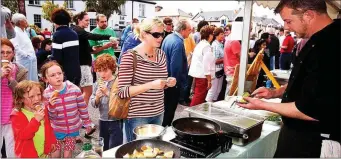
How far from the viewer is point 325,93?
4.86 ft

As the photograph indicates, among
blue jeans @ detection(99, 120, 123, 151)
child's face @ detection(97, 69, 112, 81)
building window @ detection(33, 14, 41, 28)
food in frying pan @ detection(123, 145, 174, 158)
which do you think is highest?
building window @ detection(33, 14, 41, 28)

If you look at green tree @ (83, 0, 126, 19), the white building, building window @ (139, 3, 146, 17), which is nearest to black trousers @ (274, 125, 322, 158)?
the white building

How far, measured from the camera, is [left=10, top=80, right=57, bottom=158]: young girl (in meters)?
2.06

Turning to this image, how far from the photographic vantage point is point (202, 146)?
5.83 ft

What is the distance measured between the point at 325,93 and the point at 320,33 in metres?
0.36

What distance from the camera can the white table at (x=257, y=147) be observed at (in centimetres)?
Result: 195

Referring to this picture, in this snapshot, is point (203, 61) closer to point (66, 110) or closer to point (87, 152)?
point (66, 110)

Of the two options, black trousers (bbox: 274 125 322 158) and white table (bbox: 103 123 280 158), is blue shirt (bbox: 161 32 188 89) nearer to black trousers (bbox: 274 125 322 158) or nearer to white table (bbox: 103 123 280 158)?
white table (bbox: 103 123 280 158)

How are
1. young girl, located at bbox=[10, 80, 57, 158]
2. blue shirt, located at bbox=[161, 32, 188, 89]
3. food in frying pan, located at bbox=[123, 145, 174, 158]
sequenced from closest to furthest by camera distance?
1. food in frying pan, located at bbox=[123, 145, 174, 158]
2. young girl, located at bbox=[10, 80, 57, 158]
3. blue shirt, located at bbox=[161, 32, 188, 89]

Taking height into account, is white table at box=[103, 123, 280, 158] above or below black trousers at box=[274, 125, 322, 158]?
below


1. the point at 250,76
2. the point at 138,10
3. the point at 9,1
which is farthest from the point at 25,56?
the point at 138,10

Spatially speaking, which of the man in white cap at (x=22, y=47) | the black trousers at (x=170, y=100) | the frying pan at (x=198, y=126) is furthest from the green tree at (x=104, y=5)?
the frying pan at (x=198, y=126)

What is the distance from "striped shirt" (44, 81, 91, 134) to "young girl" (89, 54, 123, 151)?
34 centimetres

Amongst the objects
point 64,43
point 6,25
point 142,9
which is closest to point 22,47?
point 6,25
